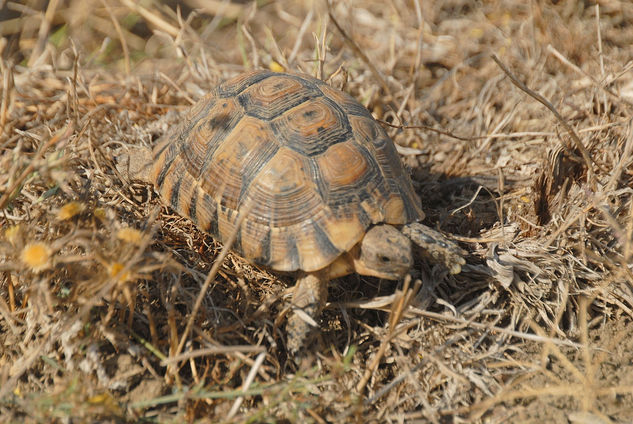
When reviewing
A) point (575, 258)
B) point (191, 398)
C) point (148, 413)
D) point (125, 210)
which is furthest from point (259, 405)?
point (575, 258)

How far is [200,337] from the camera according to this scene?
8.10 ft

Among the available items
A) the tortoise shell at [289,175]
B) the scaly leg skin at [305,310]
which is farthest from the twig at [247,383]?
the tortoise shell at [289,175]

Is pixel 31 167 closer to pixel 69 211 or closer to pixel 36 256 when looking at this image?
pixel 69 211

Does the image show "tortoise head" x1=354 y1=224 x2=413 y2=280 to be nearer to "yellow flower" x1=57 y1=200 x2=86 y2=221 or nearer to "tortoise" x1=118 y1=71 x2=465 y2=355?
"tortoise" x1=118 y1=71 x2=465 y2=355

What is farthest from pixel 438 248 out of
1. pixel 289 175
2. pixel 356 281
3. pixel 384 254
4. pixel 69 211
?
pixel 69 211

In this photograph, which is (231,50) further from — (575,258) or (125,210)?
(575,258)

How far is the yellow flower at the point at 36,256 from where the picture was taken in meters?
2.10

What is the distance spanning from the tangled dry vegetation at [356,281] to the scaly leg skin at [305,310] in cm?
13

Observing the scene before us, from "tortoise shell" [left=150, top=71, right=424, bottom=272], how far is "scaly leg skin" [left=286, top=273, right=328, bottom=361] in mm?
143

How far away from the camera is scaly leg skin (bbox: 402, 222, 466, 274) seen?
8.88ft

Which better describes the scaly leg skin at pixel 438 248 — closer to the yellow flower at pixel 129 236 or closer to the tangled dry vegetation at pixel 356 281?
the tangled dry vegetation at pixel 356 281

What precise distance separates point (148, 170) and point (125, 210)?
385 mm

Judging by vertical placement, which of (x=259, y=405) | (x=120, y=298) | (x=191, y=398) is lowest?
(x=259, y=405)

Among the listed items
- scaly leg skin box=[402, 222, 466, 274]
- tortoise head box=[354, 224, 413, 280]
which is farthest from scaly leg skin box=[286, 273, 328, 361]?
scaly leg skin box=[402, 222, 466, 274]
